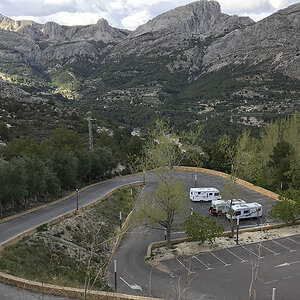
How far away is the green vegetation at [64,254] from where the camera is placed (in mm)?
15568

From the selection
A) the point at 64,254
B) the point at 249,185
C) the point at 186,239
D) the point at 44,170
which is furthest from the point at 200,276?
the point at 249,185

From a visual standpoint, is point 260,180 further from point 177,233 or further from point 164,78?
point 164,78

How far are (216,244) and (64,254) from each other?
1044 centimetres

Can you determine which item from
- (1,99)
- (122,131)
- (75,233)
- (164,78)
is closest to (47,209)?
(75,233)

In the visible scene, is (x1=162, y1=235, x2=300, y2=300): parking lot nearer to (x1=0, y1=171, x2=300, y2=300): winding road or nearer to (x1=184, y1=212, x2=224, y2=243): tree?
(x1=0, y1=171, x2=300, y2=300): winding road

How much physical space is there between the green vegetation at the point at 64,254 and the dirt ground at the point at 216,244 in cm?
347

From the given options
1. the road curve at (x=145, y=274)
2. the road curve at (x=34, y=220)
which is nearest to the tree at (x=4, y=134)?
the road curve at (x=34, y=220)

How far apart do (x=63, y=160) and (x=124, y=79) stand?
16166 centimetres

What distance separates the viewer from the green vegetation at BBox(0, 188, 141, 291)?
15.6m

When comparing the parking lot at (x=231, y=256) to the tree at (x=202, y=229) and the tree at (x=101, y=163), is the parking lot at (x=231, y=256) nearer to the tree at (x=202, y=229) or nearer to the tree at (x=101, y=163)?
the tree at (x=202, y=229)

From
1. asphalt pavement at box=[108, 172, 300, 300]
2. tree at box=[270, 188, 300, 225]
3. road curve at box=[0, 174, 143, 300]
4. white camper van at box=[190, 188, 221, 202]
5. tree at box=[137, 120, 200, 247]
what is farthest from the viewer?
white camper van at box=[190, 188, 221, 202]

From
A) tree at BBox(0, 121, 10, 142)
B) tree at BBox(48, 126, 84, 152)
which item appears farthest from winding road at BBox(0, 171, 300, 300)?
tree at BBox(0, 121, 10, 142)

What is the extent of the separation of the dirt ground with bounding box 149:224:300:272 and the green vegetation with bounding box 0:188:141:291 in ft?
11.4

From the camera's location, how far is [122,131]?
79.8 metres
